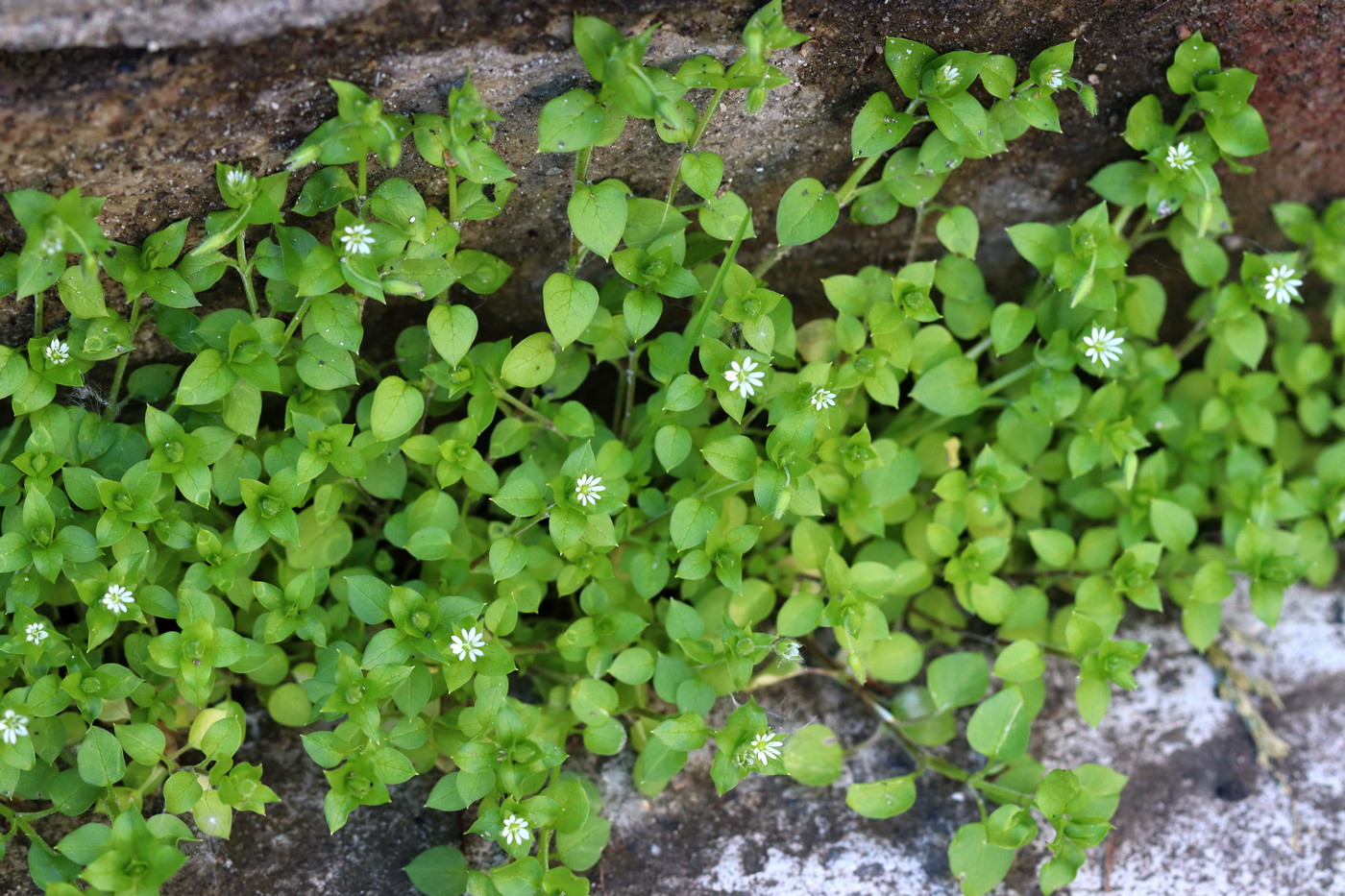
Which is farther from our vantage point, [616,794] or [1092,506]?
[1092,506]

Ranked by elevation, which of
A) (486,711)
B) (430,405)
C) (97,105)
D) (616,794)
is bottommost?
(616,794)

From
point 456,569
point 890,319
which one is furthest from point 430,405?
point 890,319

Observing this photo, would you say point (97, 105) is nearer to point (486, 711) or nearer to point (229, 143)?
point (229, 143)

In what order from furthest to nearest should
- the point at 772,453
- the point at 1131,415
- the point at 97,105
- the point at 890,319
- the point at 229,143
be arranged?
the point at 1131,415
the point at 890,319
the point at 772,453
the point at 229,143
the point at 97,105

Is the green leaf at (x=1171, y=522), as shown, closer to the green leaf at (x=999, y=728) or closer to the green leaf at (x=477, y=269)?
the green leaf at (x=999, y=728)

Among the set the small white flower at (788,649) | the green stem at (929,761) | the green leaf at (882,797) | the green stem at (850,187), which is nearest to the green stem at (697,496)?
the small white flower at (788,649)
